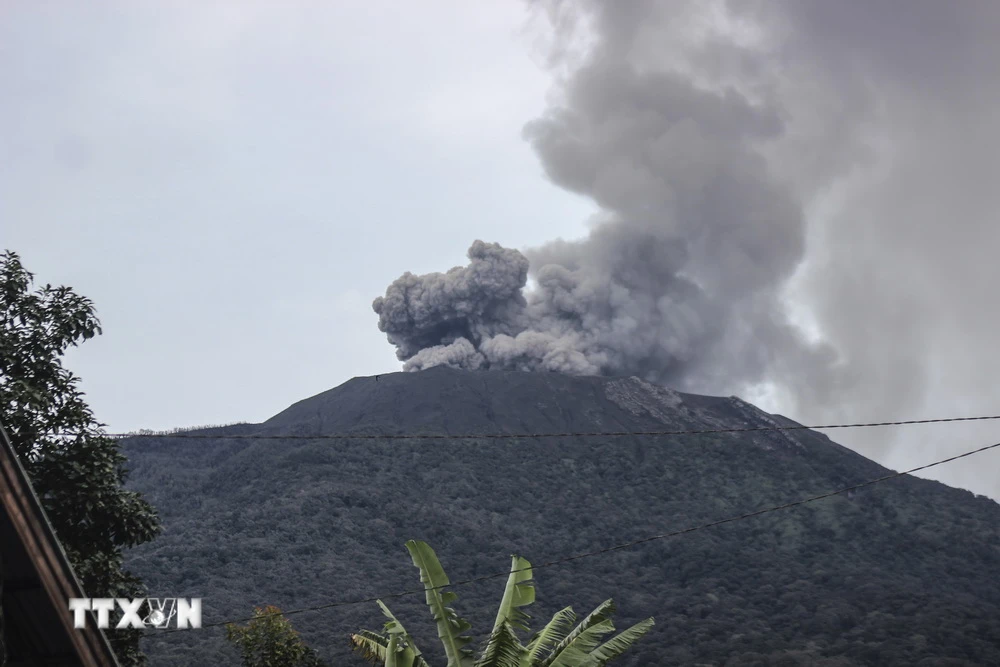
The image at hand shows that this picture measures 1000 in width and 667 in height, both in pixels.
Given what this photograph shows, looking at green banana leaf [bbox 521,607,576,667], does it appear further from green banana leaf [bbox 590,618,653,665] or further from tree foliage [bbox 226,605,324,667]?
tree foliage [bbox 226,605,324,667]

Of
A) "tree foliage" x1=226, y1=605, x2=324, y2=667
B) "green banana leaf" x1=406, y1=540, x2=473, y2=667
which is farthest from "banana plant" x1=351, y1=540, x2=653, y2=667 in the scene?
"tree foliage" x1=226, y1=605, x2=324, y2=667

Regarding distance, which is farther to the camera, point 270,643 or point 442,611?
point 270,643

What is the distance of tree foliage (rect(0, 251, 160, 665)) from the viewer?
16.0 metres

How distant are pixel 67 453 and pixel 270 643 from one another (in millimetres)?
5895

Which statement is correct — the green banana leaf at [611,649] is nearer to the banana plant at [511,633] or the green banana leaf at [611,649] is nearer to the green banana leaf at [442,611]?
the banana plant at [511,633]

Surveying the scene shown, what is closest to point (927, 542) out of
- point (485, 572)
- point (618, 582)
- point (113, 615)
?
point (618, 582)

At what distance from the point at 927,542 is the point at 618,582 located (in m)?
39.9

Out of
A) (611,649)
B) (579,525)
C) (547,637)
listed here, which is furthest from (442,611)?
(579,525)

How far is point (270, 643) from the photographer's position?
65.8 feet

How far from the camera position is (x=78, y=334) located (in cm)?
1736

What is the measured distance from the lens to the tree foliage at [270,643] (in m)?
19.9

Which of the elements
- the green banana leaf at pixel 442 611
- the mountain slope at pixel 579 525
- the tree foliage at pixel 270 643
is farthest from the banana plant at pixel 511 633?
the mountain slope at pixel 579 525

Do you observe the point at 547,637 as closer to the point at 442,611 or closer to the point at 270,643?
the point at 442,611

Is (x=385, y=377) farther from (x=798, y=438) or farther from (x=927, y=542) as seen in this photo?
(x=927, y=542)
